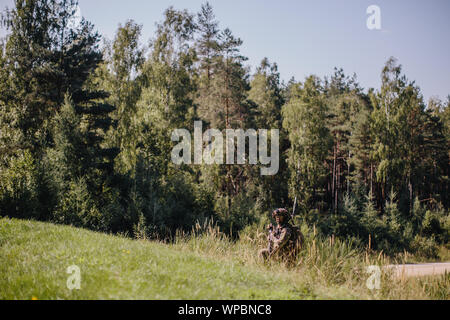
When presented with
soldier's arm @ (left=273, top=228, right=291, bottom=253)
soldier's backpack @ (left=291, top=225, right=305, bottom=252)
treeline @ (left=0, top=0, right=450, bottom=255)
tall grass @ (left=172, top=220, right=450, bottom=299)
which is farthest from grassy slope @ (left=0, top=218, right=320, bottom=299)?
treeline @ (left=0, top=0, right=450, bottom=255)

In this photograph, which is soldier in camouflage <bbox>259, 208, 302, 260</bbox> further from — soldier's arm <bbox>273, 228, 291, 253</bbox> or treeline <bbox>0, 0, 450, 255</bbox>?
treeline <bbox>0, 0, 450, 255</bbox>

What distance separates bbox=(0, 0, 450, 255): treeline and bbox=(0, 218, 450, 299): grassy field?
311 inches

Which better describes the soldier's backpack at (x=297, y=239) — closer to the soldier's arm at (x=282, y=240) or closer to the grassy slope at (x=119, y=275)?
the soldier's arm at (x=282, y=240)

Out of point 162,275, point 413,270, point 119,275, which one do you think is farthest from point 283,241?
point 413,270

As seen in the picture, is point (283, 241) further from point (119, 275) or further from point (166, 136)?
point (166, 136)

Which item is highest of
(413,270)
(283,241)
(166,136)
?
(166,136)

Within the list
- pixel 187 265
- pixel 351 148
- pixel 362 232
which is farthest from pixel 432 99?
pixel 187 265

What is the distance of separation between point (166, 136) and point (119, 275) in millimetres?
18042

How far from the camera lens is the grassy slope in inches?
168

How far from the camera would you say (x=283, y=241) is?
24.1ft

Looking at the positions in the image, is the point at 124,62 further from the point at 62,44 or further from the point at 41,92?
the point at 41,92

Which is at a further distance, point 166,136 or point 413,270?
point 166,136

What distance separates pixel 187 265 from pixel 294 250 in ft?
9.44

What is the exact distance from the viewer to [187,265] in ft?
19.4
